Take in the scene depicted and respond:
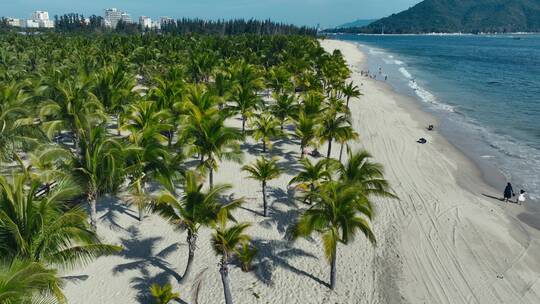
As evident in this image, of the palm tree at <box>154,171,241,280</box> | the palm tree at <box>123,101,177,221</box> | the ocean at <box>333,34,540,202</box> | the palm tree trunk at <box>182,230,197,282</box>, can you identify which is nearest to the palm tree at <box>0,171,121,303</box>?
the palm tree at <box>154,171,241,280</box>

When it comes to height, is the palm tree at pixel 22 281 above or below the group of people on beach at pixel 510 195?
above

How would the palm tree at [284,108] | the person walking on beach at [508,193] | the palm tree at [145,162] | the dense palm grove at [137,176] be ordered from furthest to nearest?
the palm tree at [284,108]
the person walking on beach at [508,193]
the palm tree at [145,162]
the dense palm grove at [137,176]

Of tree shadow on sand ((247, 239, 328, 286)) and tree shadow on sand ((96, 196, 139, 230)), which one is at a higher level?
tree shadow on sand ((247, 239, 328, 286))

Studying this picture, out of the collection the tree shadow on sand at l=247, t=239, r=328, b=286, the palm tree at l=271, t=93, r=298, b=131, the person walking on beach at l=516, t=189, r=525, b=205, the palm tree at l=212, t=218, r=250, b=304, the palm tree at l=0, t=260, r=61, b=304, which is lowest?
the tree shadow on sand at l=247, t=239, r=328, b=286

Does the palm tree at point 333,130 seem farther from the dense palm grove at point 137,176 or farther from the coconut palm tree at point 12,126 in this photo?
the coconut palm tree at point 12,126

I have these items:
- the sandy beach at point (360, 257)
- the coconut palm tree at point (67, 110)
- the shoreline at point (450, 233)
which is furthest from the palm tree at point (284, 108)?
the coconut palm tree at point (67, 110)

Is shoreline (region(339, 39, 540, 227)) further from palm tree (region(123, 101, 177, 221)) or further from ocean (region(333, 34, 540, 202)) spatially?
palm tree (region(123, 101, 177, 221))

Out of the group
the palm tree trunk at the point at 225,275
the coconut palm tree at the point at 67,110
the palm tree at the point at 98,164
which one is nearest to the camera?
the palm tree trunk at the point at 225,275

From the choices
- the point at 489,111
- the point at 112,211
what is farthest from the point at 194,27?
the point at 112,211
